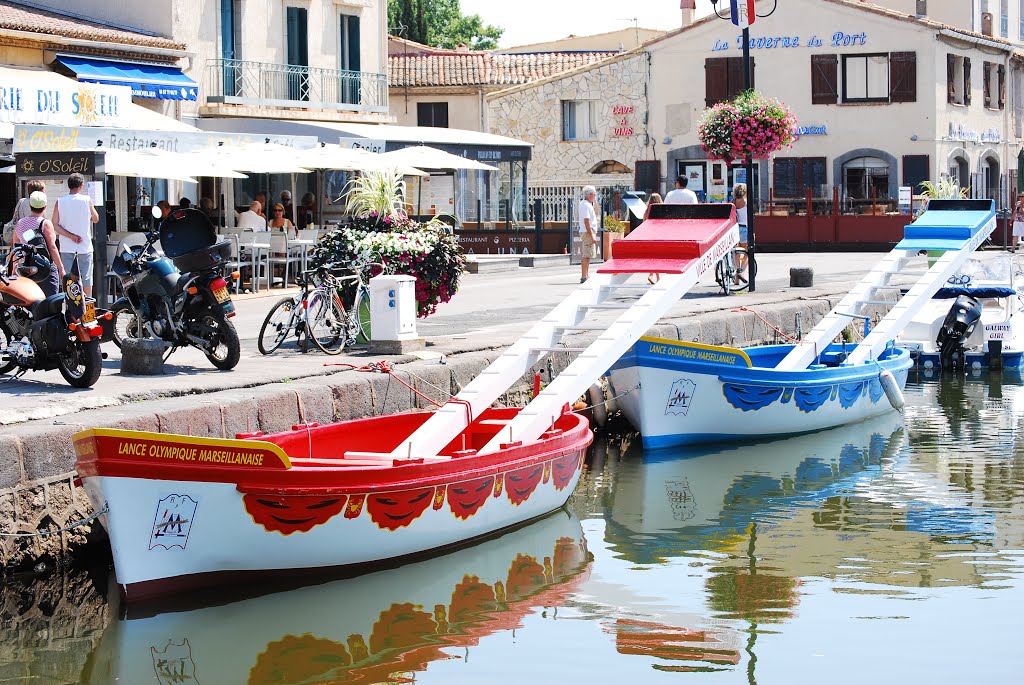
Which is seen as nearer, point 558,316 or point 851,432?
point 558,316

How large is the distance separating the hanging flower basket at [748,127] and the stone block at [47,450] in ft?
50.5

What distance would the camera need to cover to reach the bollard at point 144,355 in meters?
12.8

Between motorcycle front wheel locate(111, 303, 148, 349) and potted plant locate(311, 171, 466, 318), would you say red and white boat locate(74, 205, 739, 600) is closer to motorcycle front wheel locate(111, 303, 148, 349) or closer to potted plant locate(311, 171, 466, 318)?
potted plant locate(311, 171, 466, 318)

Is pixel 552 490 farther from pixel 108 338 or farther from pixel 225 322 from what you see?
pixel 108 338

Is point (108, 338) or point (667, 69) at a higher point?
point (667, 69)

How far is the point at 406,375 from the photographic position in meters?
13.5

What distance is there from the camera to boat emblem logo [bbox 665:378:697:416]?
14.9m

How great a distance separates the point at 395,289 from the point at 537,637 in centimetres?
593

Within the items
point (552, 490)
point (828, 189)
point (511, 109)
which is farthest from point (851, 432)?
point (511, 109)

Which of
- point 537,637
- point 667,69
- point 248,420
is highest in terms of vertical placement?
point 667,69

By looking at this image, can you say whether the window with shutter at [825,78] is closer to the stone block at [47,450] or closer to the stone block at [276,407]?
the stone block at [276,407]

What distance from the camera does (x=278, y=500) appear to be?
9.46 metres

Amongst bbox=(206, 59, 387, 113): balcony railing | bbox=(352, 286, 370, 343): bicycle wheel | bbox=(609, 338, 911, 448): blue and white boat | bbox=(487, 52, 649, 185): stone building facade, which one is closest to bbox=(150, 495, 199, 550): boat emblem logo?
bbox=(352, 286, 370, 343): bicycle wheel

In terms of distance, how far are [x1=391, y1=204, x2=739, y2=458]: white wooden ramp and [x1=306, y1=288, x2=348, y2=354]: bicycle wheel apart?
5.90 feet
